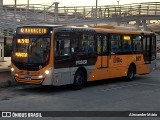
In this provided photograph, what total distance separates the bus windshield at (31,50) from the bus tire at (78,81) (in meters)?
1.95

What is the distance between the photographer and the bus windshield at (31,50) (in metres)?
16.2

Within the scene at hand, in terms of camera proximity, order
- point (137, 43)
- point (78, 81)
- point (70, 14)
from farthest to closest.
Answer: point (70, 14), point (137, 43), point (78, 81)

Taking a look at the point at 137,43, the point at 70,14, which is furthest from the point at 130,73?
the point at 70,14

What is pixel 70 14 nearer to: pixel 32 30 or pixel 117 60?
pixel 117 60

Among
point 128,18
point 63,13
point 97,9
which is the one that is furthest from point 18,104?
point 128,18

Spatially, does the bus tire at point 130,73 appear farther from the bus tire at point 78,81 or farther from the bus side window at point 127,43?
the bus tire at point 78,81

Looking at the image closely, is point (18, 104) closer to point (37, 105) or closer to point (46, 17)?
point (37, 105)

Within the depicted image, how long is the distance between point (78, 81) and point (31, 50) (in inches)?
98.3

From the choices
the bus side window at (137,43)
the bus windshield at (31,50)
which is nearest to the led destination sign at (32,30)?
the bus windshield at (31,50)

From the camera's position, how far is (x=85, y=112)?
38.9 feet

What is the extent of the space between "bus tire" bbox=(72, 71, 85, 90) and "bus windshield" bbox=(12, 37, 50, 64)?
6.39ft

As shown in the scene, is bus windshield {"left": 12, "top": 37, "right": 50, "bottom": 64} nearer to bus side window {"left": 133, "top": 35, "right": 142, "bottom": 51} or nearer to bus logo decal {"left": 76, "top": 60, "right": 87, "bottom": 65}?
bus logo decal {"left": 76, "top": 60, "right": 87, "bottom": 65}

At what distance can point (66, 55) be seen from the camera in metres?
17.0

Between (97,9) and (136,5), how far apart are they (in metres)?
5.62
